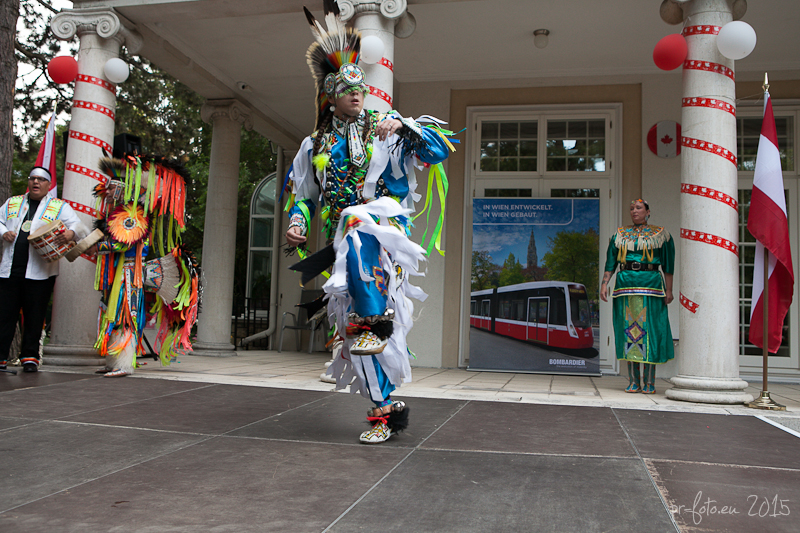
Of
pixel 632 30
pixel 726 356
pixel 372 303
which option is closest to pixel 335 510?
pixel 372 303

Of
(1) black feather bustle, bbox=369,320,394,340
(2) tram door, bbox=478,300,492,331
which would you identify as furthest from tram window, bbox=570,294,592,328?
(1) black feather bustle, bbox=369,320,394,340

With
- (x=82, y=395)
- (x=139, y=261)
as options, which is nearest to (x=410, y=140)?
(x=82, y=395)

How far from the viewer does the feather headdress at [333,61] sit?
314 centimetres

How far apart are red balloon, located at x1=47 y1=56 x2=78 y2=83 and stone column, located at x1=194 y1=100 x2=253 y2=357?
2910 mm

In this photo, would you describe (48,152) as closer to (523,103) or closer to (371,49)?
(371,49)

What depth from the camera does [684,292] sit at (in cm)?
519

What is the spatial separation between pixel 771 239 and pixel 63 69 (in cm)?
717

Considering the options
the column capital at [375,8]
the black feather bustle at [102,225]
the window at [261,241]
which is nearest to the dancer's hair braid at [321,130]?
the column capital at [375,8]

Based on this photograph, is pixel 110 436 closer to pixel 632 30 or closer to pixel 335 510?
pixel 335 510

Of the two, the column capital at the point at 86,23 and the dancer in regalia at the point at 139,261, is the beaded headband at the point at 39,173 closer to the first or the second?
the dancer in regalia at the point at 139,261

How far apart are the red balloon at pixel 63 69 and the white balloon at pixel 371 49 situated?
11.5 ft

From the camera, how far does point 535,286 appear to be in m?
8.09

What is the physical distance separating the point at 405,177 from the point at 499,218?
5.17m

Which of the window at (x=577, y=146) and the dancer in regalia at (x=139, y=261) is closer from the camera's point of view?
the dancer in regalia at (x=139, y=261)
